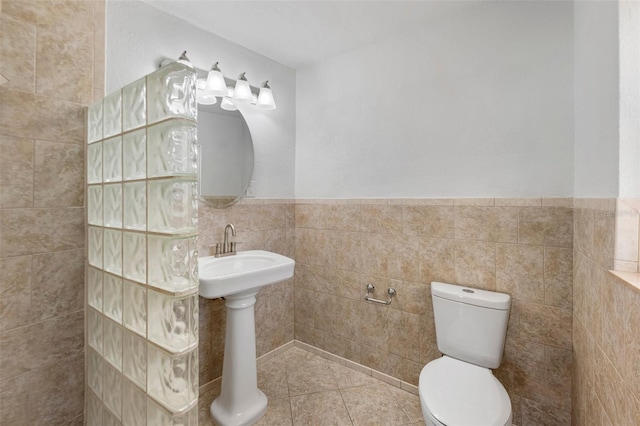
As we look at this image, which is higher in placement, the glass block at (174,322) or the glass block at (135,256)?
the glass block at (135,256)

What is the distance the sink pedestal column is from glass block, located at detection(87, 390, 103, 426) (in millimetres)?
619

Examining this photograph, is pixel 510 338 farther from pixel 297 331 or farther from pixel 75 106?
pixel 75 106

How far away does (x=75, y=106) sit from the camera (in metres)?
1.29

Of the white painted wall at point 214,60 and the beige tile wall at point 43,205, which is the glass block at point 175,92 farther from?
the white painted wall at point 214,60

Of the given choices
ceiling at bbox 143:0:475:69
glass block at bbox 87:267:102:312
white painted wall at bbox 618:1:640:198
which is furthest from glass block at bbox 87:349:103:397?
white painted wall at bbox 618:1:640:198

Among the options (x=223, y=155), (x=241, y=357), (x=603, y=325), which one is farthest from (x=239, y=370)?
(x=603, y=325)

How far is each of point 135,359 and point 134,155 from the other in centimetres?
70

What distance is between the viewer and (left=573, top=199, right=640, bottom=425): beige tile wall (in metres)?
0.80

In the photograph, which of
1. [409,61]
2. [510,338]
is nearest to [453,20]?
[409,61]

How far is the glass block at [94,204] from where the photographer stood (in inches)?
47.1

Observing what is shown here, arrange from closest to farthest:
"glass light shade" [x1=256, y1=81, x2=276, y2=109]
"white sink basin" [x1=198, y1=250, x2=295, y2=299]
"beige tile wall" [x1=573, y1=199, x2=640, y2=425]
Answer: "beige tile wall" [x1=573, y1=199, x2=640, y2=425] < "white sink basin" [x1=198, y1=250, x2=295, y2=299] < "glass light shade" [x1=256, y1=81, x2=276, y2=109]

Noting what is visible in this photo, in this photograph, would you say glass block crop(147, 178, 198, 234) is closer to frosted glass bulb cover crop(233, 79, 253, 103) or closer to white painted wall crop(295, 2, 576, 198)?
frosted glass bulb cover crop(233, 79, 253, 103)

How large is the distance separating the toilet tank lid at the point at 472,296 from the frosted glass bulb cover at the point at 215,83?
179cm

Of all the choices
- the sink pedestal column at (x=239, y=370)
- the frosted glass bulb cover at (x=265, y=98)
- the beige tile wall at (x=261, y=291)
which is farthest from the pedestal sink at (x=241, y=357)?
the frosted glass bulb cover at (x=265, y=98)
